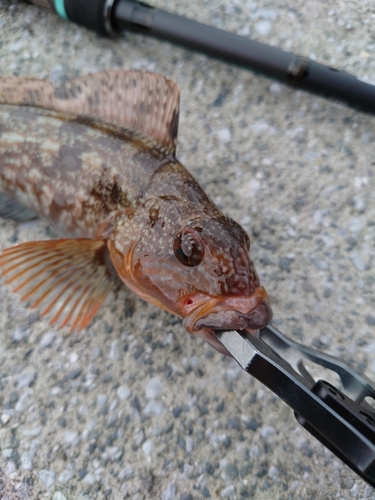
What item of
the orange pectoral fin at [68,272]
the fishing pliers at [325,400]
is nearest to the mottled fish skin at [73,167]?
the orange pectoral fin at [68,272]

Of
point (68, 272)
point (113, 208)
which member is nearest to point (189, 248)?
point (113, 208)

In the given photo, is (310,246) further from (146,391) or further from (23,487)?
(23,487)

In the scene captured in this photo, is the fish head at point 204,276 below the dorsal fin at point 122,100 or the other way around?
below

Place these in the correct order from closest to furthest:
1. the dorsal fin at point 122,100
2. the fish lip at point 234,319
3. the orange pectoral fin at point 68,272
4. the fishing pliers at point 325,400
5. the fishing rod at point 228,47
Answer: the fishing pliers at point 325,400, the fish lip at point 234,319, the orange pectoral fin at point 68,272, the dorsal fin at point 122,100, the fishing rod at point 228,47

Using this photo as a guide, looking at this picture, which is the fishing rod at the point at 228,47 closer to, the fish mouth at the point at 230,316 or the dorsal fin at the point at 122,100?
the dorsal fin at the point at 122,100

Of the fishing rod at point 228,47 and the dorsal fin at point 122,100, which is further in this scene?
the fishing rod at point 228,47

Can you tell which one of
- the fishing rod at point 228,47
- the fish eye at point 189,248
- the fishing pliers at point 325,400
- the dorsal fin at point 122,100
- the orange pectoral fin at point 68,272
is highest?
the fishing rod at point 228,47

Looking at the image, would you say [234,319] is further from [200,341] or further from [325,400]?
[200,341]

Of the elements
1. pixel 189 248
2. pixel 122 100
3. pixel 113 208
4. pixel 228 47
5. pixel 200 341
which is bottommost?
pixel 200 341
